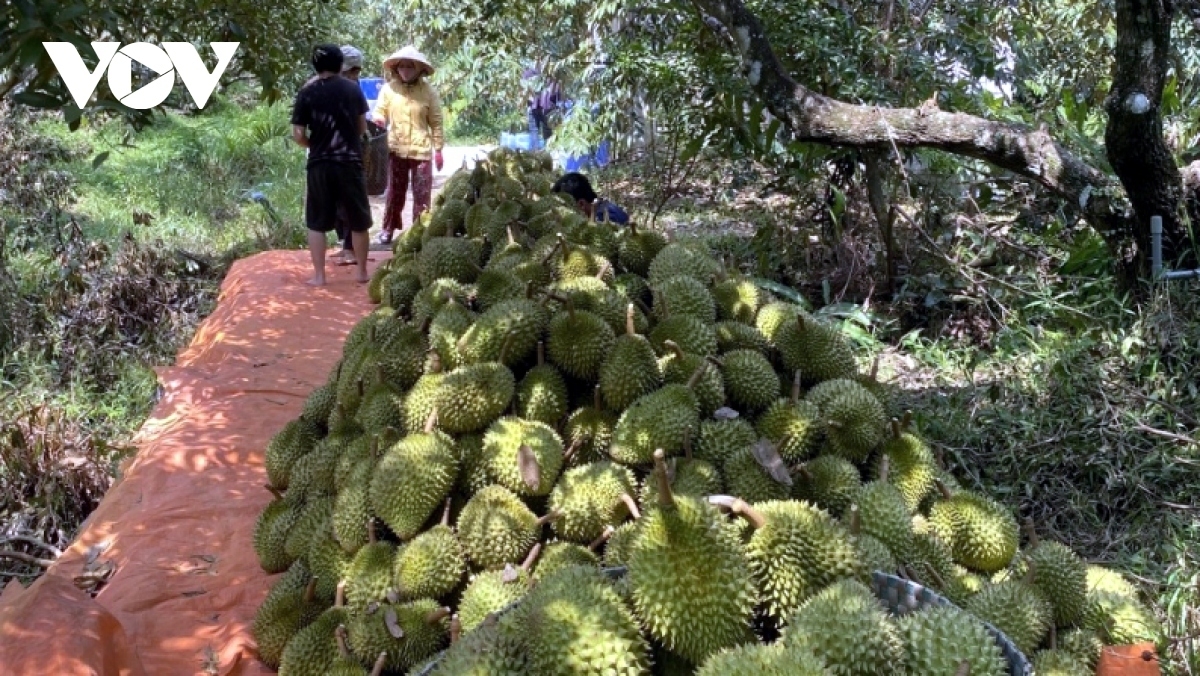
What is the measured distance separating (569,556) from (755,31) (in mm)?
3396

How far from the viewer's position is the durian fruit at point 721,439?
213 cm

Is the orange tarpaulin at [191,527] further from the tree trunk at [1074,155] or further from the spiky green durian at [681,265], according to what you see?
the tree trunk at [1074,155]

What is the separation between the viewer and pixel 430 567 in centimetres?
203

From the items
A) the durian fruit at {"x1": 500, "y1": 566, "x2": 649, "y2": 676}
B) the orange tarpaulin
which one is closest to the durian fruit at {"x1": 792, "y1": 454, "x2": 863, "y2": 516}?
the durian fruit at {"x1": 500, "y1": 566, "x2": 649, "y2": 676}

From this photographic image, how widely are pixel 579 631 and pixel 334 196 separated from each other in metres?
5.06

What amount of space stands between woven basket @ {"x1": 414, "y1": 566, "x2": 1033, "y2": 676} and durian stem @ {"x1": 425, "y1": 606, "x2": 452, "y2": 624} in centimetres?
37

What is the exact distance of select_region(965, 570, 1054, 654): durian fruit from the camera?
64.3 inches

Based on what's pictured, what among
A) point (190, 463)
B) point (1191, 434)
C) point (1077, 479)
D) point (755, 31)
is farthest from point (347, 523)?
point (755, 31)

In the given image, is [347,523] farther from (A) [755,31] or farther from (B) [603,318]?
(A) [755,31]

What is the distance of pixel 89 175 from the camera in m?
9.67

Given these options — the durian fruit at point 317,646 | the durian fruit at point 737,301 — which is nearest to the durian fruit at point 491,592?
the durian fruit at point 317,646

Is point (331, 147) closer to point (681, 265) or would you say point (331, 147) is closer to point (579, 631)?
point (681, 265)

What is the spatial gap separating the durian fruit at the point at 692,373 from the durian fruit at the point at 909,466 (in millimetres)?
424

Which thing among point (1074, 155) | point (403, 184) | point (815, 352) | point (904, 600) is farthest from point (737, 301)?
point (403, 184)
